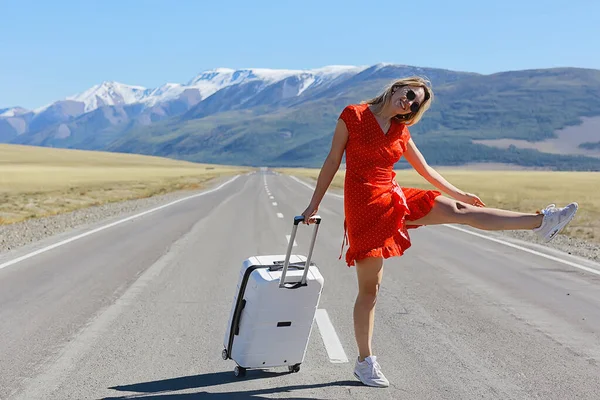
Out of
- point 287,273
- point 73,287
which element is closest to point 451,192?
point 287,273

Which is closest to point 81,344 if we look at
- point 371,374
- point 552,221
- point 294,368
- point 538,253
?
point 294,368

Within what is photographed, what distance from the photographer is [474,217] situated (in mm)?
4500

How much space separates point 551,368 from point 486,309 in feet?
6.70

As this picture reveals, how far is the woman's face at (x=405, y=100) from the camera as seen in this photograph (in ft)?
14.1

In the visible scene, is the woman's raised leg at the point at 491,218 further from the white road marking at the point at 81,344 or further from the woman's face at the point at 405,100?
the white road marking at the point at 81,344

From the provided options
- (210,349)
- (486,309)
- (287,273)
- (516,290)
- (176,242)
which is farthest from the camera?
(176,242)

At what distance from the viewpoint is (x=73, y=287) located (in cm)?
818

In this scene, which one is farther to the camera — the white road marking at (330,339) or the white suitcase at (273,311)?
the white road marking at (330,339)

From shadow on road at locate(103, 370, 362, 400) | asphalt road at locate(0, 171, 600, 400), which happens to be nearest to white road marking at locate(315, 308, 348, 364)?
asphalt road at locate(0, 171, 600, 400)

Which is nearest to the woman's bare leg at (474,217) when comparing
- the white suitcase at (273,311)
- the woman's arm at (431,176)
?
the woman's arm at (431,176)

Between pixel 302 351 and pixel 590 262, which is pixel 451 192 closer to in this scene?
pixel 302 351

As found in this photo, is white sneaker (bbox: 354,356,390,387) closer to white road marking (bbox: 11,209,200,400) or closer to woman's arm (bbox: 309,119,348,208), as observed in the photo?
woman's arm (bbox: 309,119,348,208)

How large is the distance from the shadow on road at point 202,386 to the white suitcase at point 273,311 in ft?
0.59

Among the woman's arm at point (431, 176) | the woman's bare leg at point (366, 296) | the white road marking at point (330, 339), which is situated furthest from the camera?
the white road marking at point (330, 339)
